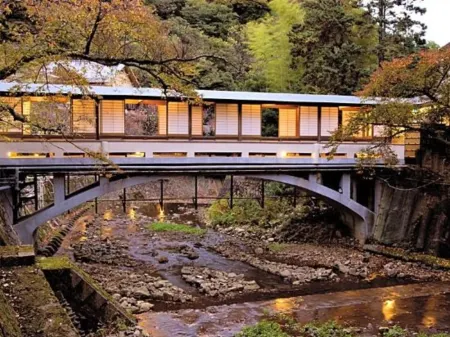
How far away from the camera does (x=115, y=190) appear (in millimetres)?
15797

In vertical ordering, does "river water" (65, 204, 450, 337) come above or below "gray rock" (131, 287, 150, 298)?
above

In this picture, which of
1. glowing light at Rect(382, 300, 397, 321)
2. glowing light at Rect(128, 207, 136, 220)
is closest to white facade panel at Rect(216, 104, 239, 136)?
glowing light at Rect(382, 300, 397, 321)

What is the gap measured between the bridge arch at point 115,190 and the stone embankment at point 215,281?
3.47 meters

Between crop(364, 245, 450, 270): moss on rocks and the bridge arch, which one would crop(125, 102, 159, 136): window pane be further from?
crop(364, 245, 450, 270): moss on rocks

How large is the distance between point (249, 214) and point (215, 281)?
10.5 metres

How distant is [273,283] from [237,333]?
5.81 meters

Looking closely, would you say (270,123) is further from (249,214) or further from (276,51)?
(249,214)

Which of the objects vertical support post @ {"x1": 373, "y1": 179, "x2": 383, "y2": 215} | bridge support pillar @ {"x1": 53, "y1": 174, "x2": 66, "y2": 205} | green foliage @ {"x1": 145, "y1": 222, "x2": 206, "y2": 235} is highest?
bridge support pillar @ {"x1": 53, "y1": 174, "x2": 66, "y2": 205}

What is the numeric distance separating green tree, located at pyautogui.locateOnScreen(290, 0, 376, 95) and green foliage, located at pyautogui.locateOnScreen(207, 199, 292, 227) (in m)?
6.65

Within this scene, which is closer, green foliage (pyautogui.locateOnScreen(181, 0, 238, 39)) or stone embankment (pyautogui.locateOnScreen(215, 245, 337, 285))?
stone embankment (pyautogui.locateOnScreen(215, 245, 337, 285))

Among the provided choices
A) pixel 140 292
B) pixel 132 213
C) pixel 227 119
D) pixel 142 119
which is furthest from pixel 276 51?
pixel 140 292

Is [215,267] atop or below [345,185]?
below

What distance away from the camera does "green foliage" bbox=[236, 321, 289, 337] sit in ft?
28.3

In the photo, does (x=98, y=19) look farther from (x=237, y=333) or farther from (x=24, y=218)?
(x=24, y=218)
